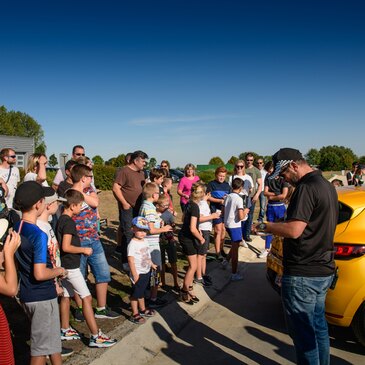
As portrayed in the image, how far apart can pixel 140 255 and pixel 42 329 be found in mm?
1556

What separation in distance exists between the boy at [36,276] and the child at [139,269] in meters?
1.35

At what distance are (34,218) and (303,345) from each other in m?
2.33

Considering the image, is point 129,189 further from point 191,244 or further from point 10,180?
point 10,180

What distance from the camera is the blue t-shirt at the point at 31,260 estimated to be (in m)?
2.63

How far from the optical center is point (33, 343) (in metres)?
2.71

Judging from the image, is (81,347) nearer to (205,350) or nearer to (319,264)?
(205,350)

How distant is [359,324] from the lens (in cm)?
344

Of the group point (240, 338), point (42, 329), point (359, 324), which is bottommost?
point (240, 338)

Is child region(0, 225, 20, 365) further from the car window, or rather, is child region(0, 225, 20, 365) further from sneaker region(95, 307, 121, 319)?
the car window

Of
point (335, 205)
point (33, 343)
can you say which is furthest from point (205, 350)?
point (335, 205)

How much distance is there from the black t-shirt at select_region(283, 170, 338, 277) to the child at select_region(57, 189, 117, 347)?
1984mm

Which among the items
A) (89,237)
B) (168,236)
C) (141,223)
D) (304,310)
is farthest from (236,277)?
(304,310)

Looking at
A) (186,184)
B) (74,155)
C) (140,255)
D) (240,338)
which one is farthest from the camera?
(186,184)

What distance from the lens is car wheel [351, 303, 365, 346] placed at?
3.41 m
